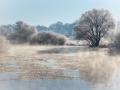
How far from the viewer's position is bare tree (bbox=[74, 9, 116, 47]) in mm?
51688

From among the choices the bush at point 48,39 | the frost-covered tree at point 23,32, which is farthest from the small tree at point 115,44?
the frost-covered tree at point 23,32

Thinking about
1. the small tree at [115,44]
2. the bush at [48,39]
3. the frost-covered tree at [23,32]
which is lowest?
the small tree at [115,44]

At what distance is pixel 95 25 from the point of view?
52.3 m

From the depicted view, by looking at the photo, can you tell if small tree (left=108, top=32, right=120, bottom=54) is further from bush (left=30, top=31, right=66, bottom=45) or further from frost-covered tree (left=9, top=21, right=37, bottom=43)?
frost-covered tree (left=9, top=21, right=37, bottom=43)

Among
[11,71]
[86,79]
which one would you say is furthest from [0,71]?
[86,79]

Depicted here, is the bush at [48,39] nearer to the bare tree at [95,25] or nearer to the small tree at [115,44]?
the bare tree at [95,25]

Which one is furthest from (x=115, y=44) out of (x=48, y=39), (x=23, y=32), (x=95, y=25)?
(x=23, y=32)

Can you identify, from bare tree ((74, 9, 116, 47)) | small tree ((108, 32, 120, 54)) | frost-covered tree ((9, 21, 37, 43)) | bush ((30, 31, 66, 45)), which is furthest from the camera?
frost-covered tree ((9, 21, 37, 43))

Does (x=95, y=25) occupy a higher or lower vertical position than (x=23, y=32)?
higher

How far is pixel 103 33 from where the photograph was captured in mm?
52031

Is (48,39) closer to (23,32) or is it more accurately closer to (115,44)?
(23,32)

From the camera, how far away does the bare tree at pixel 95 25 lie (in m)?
51.7

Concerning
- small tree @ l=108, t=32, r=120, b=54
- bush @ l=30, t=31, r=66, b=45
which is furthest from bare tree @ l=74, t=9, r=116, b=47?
Answer: small tree @ l=108, t=32, r=120, b=54

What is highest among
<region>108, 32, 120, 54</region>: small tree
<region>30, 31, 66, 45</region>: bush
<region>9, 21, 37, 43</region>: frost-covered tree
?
<region>9, 21, 37, 43</region>: frost-covered tree
